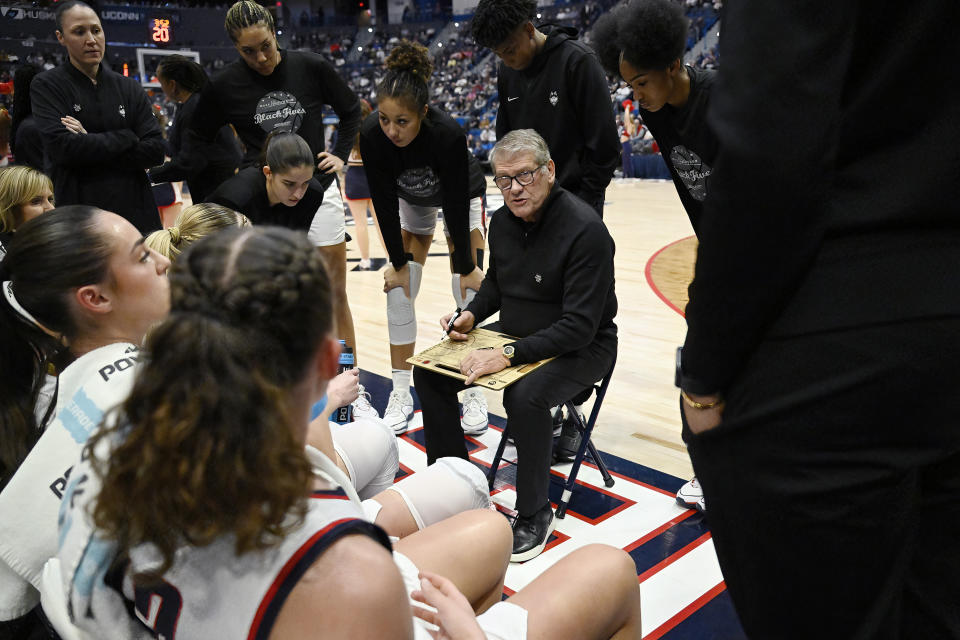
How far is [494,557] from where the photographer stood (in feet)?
5.04

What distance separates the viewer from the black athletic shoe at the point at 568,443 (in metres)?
3.17

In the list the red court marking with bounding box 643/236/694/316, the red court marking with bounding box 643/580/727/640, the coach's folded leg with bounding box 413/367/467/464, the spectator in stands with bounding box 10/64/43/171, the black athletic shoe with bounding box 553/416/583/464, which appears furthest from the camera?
the red court marking with bounding box 643/236/694/316

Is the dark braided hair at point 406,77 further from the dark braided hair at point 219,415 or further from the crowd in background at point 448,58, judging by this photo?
the crowd in background at point 448,58

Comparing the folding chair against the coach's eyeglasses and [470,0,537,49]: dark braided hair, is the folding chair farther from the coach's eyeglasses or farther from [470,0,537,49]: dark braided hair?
[470,0,537,49]: dark braided hair

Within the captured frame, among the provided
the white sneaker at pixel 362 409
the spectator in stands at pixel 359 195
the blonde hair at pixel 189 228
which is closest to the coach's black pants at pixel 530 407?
the white sneaker at pixel 362 409

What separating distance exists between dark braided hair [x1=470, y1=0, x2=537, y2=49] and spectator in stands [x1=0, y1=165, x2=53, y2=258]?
6.16 feet

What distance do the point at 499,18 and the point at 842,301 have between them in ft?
8.04

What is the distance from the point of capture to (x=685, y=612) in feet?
6.97

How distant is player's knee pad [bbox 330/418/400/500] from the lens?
205 centimetres

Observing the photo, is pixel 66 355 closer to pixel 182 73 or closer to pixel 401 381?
pixel 401 381

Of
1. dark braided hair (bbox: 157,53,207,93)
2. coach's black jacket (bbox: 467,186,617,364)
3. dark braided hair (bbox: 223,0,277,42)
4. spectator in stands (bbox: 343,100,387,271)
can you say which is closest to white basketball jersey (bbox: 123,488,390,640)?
coach's black jacket (bbox: 467,186,617,364)

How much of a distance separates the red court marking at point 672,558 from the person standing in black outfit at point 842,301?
1457mm

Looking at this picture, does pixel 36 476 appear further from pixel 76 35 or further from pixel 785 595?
Result: pixel 76 35

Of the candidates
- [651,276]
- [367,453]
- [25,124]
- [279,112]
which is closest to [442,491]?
[367,453]
